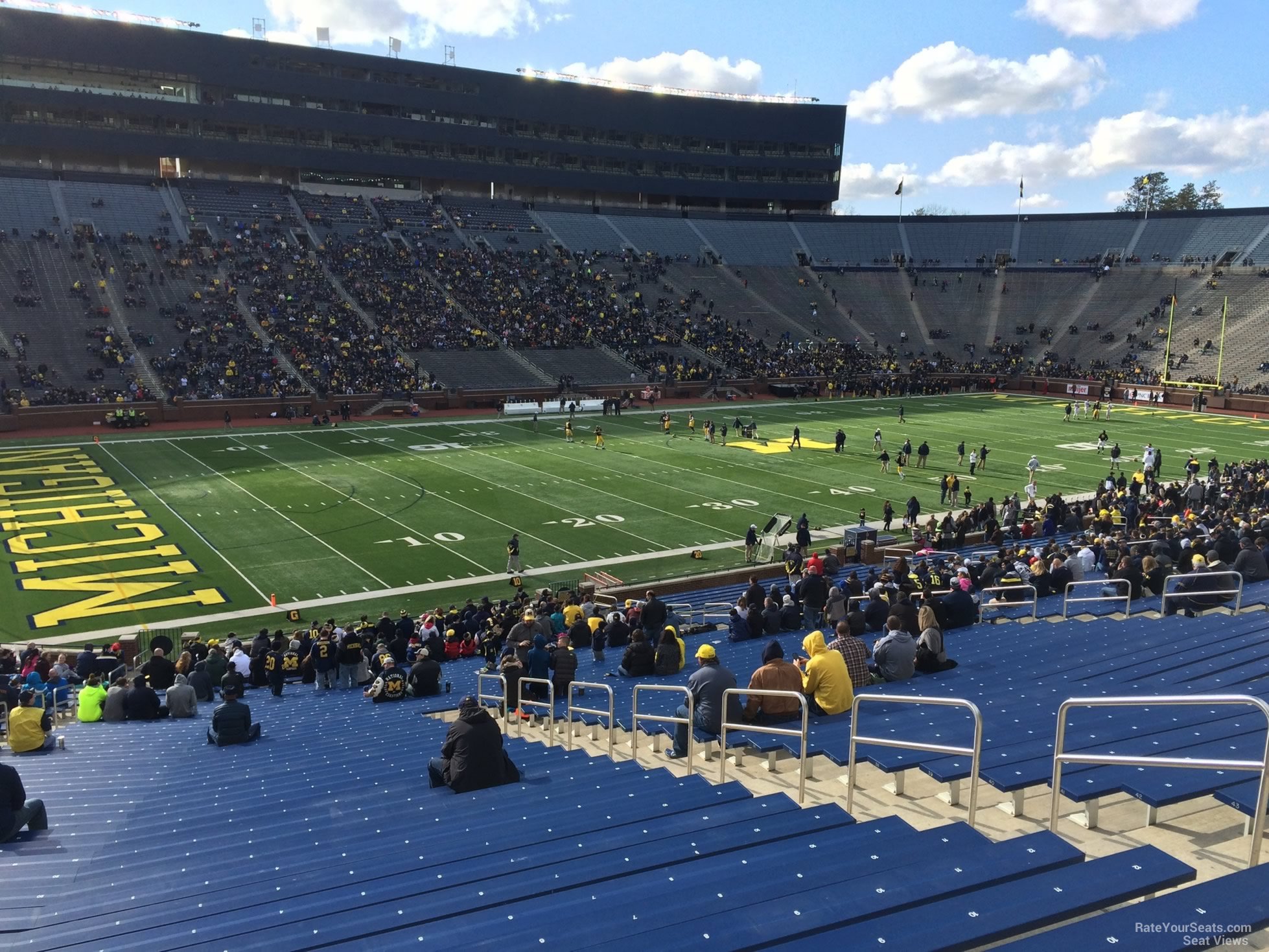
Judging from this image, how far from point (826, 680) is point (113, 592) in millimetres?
20902

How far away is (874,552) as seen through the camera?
2536cm

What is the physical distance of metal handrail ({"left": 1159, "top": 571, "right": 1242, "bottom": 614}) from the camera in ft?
42.9

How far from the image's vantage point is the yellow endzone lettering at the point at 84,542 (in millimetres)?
26641

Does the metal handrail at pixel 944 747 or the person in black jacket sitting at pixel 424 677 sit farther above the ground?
the metal handrail at pixel 944 747

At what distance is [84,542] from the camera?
27.4m

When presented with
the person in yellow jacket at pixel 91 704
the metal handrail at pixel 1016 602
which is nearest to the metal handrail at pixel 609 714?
the person in yellow jacket at pixel 91 704

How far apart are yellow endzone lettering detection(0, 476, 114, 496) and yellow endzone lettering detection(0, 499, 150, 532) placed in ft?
8.48

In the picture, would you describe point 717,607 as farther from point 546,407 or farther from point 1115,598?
point 546,407

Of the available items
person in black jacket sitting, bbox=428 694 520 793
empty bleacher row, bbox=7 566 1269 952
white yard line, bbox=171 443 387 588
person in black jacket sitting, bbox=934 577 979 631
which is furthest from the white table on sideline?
person in black jacket sitting, bbox=428 694 520 793

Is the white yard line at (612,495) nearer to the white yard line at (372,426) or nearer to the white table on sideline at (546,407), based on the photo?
the white yard line at (372,426)

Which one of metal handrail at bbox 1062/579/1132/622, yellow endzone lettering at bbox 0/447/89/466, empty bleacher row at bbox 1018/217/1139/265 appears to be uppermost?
empty bleacher row at bbox 1018/217/1139/265

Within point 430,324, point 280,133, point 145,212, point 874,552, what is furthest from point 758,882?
point 280,133

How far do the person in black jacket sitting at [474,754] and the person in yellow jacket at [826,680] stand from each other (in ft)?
9.28

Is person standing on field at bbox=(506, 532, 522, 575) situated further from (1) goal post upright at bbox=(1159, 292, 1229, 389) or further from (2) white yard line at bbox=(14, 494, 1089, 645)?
(1) goal post upright at bbox=(1159, 292, 1229, 389)
